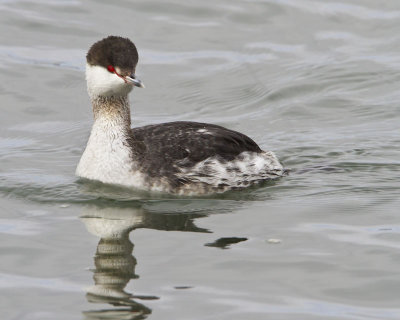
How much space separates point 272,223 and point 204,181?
1345 millimetres

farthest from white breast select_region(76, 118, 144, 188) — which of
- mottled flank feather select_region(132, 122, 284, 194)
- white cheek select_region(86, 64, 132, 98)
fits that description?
white cheek select_region(86, 64, 132, 98)

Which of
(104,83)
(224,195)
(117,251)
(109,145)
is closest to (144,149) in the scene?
(109,145)

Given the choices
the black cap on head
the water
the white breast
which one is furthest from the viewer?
the white breast

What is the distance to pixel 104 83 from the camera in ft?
36.8

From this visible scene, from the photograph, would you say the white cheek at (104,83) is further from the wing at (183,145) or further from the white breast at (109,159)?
Answer: the wing at (183,145)

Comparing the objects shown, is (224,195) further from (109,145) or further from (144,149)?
(109,145)

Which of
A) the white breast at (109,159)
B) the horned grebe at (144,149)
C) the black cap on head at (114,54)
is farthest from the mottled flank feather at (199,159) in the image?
the black cap on head at (114,54)

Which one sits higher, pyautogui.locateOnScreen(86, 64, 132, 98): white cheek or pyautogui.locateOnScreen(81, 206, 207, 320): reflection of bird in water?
pyautogui.locateOnScreen(86, 64, 132, 98): white cheek

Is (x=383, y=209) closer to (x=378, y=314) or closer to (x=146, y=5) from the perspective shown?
(x=378, y=314)

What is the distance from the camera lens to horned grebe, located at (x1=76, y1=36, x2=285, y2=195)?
11.1 meters

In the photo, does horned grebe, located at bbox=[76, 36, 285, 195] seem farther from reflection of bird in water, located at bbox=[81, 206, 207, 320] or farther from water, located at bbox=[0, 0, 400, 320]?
reflection of bird in water, located at bbox=[81, 206, 207, 320]

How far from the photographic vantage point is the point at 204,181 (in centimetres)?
1137

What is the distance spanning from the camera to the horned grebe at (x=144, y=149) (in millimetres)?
11109

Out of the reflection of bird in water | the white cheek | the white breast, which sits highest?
the white cheek
